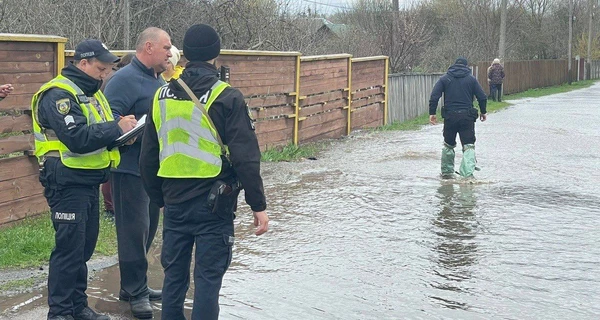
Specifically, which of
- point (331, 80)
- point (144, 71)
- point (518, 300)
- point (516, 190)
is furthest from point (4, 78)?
point (331, 80)

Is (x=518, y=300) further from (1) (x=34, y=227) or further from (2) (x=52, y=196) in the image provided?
(1) (x=34, y=227)

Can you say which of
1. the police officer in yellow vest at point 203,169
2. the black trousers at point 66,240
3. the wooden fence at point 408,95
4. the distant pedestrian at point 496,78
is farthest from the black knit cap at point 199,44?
the distant pedestrian at point 496,78

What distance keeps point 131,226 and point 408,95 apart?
17835 millimetres

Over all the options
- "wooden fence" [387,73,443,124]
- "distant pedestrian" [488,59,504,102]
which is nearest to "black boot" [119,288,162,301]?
"wooden fence" [387,73,443,124]

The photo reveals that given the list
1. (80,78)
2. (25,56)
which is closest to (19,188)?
(25,56)

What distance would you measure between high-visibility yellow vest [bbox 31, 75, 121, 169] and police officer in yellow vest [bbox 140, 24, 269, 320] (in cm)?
65

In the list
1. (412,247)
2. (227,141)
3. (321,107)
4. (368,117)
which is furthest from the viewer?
(368,117)

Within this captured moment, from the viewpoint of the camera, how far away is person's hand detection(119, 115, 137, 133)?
5.22 m

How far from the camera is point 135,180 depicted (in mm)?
5621

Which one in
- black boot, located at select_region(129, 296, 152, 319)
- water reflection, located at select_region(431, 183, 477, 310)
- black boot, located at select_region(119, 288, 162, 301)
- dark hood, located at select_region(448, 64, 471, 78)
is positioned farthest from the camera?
dark hood, located at select_region(448, 64, 471, 78)

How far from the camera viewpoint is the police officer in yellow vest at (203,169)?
4.57m

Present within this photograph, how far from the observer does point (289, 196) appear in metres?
10.3

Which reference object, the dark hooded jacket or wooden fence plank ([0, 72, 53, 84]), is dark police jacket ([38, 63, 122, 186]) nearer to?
wooden fence plank ([0, 72, 53, 84])

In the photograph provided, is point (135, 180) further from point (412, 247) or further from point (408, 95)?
point (408, 95)
